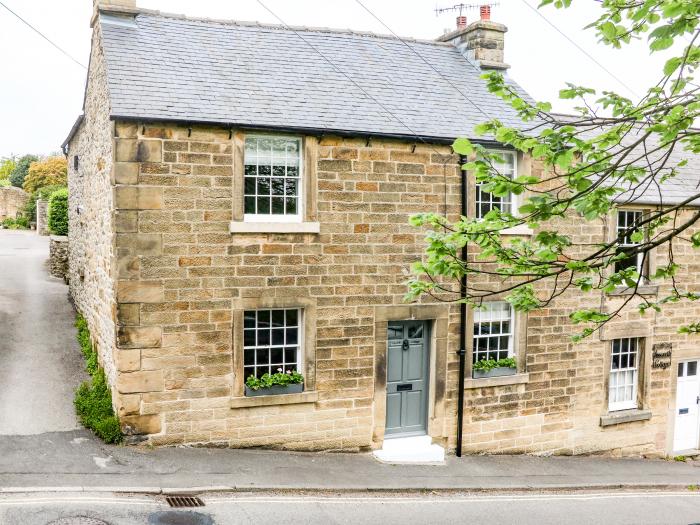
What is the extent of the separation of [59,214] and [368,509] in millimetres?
17853

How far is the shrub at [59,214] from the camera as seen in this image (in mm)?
22922

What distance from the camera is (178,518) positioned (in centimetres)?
842

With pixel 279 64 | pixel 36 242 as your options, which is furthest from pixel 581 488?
pixel 36 242

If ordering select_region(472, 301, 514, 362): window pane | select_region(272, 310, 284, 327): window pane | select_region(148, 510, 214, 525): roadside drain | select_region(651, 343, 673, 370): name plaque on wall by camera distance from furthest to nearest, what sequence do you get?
select_region(651, 343, 673, 370): name plaque on wall, select_region(472, 301, 514, 362): window pane, select_region(272, 310, 284, 327): window pane, select_region(148, 510, 214, 525): roadside drain

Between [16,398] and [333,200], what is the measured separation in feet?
21.0

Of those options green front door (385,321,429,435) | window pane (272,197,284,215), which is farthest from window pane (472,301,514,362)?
window pane (272,197,284,215)

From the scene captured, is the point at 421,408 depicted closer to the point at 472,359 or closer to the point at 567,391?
the point at 472,359

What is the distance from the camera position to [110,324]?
1138 cm

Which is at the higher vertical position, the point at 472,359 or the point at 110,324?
the point at 110,324

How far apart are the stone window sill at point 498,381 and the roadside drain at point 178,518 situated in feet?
19.6

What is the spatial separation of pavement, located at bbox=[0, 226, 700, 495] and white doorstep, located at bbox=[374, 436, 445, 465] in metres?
0.21

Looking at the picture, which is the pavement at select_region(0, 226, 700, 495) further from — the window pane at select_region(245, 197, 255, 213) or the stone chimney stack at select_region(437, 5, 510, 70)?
the stone chimney stack at select_region(437, 5, 510, 70)

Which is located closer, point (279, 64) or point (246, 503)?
point (246, 503)

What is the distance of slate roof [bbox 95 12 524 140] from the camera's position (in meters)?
11.1
